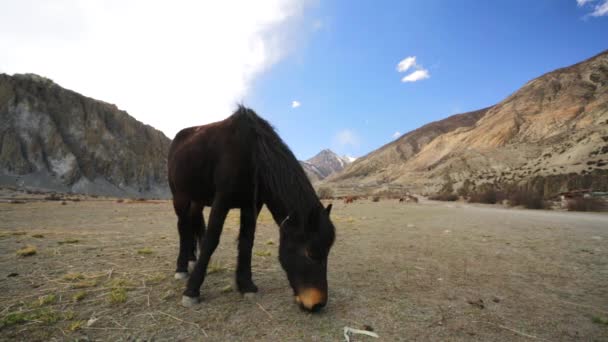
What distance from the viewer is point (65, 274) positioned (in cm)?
398

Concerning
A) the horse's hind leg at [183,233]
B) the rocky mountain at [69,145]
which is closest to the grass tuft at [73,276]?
the horse's hind leg at [183,233]

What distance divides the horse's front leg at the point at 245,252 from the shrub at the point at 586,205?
20.1 meters

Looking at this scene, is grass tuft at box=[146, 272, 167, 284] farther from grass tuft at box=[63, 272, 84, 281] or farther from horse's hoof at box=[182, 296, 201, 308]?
horse's hoof at box=[182, 296, 201, 308]

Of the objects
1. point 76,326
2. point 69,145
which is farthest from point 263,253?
point 69,145

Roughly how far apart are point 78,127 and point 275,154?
255 feet

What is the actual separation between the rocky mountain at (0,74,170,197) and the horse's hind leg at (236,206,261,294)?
66622 millimetres

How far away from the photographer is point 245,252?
3.63 meters

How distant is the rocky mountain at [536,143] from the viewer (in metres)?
28.7

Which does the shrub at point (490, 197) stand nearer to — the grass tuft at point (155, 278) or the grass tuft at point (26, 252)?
the grass tuft at point (155, 278)

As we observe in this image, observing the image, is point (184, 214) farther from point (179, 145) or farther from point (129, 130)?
point (129, 130)

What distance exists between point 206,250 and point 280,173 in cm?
125

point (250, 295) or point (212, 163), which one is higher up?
point (212, 163)

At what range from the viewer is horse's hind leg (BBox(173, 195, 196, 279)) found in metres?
4.02

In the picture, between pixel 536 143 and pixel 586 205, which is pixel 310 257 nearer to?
pixel 586 205
